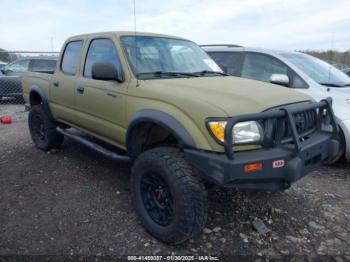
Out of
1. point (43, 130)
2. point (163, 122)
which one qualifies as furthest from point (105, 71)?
point (43, 130)

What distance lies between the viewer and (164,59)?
3830mm

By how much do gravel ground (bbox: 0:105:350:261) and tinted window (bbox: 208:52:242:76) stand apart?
2189 mm

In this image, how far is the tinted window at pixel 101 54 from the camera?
3.86 meters

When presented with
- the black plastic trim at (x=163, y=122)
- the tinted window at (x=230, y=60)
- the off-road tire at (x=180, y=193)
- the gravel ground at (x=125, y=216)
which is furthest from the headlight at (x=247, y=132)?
the tinted window at (x=230, y=60)

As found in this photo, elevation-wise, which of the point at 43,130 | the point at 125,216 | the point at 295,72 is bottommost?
the point at 125,216

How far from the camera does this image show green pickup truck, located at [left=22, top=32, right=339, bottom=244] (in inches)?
104

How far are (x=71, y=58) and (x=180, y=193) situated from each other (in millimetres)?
2938

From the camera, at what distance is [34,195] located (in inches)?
156

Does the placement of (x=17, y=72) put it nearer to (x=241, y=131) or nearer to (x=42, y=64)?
(x=42, y=64)

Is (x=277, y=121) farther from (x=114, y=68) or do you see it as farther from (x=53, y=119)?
Result: (x=53, y=119)

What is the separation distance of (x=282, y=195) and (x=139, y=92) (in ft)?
6.83

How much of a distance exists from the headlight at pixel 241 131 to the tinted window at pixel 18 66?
10338 mm

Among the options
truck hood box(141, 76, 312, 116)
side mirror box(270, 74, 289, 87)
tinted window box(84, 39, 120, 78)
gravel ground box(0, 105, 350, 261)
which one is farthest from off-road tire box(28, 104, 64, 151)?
side mirror box(270, 74, 289, 87)

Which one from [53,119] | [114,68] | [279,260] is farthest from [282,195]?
[53,119]
